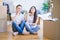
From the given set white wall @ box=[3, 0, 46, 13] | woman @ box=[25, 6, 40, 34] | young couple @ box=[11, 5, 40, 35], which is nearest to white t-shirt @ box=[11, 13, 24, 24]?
young couple @ box=[11, 5, 40, 35]

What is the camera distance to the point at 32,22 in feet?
13.7

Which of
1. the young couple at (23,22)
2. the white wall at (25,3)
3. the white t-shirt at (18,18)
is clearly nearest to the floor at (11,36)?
the young couple at (23,22)

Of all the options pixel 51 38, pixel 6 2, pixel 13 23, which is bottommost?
pixel 51 38

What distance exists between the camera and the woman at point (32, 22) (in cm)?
410

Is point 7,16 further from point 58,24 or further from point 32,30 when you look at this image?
point 58,24

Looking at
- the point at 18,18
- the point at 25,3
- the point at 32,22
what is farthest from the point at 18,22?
the point at 25,3

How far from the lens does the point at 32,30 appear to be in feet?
13.5

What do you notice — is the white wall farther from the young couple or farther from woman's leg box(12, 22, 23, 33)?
woman's leg box(12, 22, 23, 33)

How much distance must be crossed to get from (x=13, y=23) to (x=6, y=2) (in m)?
0.65

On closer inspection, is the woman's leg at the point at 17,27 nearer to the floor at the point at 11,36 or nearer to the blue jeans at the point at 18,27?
the blue jeans at the point at 18,27

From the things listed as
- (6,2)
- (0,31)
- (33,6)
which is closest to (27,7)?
(33,6)

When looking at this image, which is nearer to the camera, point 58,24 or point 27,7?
point 58,24

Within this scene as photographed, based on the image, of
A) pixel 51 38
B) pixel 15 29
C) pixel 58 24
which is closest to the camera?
pixel 58 24

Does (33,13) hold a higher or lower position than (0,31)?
higher
